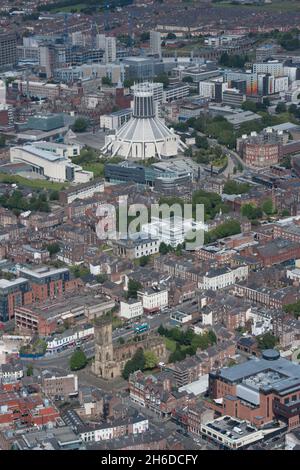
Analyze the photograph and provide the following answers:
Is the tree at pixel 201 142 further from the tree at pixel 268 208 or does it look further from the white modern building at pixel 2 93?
the white modern building at pixel 2 93

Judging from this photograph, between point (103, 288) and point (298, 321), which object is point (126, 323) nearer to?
→ point (103, 288)

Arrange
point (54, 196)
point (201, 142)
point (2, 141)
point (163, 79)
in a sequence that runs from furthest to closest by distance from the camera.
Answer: point (163, 79), point (2, 141), point (201, 142), point (54, 196)

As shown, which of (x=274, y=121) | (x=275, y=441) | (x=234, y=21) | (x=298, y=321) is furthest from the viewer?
(x=234, y=21)

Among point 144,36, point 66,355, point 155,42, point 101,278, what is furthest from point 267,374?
point 144,36

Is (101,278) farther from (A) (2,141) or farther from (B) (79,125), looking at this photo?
(B) (79,125)

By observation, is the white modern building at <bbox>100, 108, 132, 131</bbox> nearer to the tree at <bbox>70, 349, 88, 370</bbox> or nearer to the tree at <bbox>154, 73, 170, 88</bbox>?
the tree at <bbox>154, 73, 170, 88</bbox>
